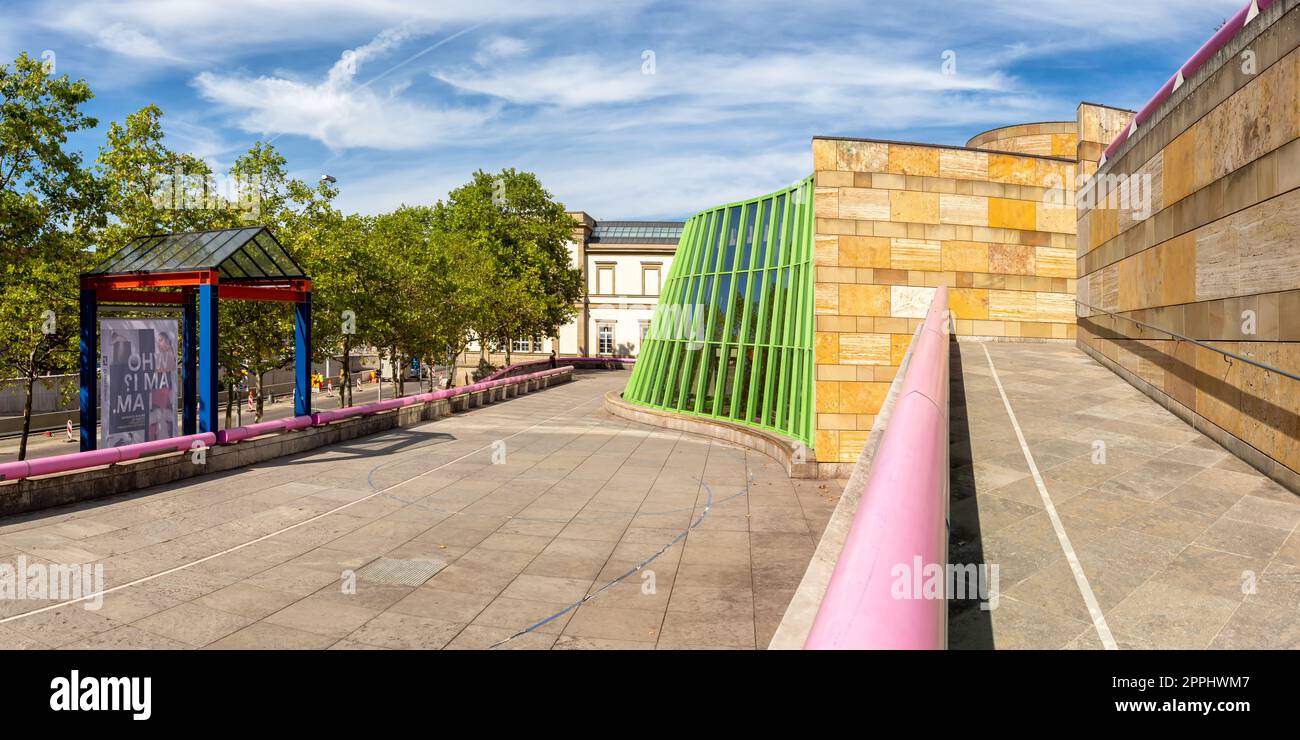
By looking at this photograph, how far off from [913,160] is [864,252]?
2693 mm

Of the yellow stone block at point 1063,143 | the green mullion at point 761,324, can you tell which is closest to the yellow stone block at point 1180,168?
the green mullion at point 761,324

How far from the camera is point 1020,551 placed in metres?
5.41

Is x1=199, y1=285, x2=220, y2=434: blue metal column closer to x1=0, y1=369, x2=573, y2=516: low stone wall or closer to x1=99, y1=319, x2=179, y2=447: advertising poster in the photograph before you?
x1=99, y1=319, x2=179, y2=447: advertising poster

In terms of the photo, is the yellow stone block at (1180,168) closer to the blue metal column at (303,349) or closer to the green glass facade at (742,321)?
the green glass facade at (742,321)

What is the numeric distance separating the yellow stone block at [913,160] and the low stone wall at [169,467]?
17.0 metres

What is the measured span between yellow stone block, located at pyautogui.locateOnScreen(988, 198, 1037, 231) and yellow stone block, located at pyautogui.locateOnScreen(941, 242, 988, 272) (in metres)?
0.75

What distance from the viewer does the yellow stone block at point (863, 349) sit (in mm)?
18250

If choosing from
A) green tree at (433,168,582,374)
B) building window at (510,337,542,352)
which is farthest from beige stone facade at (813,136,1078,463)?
building window at (510,337,542,352)

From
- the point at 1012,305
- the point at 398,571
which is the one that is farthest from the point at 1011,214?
the point at 398,571

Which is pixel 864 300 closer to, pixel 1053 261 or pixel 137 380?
pixel 1053 261

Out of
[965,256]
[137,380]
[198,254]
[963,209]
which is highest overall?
[963,209]

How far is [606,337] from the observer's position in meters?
72.2
